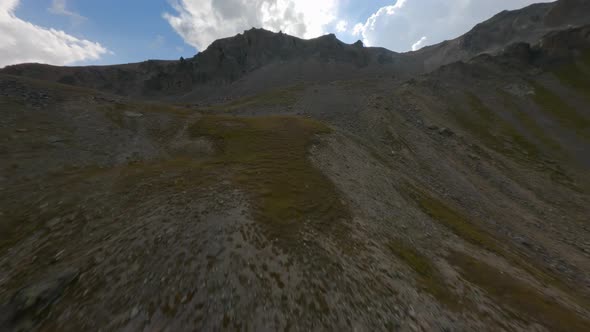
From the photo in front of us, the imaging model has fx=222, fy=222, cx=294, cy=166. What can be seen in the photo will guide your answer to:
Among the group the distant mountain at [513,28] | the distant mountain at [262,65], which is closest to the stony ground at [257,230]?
the distant mountain at [262,65]

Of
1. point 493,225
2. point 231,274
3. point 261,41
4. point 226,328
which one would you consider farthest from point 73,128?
point 261,41

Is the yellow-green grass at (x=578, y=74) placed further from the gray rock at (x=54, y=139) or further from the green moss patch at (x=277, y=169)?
the gray rock at (x=54, y=139)

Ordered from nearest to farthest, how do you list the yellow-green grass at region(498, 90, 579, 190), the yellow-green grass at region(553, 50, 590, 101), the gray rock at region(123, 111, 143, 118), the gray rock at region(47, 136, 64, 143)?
the gray rock at region(47, 136, 64, 143) → the gray rock at region(123, 111, 143, 118) → the yellow-green grass at region(498, 90, 579, 190) → the yellow-green grass at region(553, 50, 590, 101)

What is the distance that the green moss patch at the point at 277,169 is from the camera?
57.2 ft

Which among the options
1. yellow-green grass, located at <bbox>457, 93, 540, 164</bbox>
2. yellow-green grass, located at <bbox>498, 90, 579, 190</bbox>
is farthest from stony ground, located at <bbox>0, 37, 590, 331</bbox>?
yellow-green grass, located at <bbox>457, 93, 540, 164</bbox>

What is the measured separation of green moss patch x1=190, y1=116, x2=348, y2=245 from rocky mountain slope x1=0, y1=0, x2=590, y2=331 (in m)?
0.21

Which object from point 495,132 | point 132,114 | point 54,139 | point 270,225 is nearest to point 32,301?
point 270,225

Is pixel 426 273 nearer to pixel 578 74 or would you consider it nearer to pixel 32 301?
pixel 32 301

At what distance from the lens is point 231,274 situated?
11.3 meters

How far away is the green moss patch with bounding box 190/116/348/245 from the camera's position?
17.4m

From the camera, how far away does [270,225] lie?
50.7 ft

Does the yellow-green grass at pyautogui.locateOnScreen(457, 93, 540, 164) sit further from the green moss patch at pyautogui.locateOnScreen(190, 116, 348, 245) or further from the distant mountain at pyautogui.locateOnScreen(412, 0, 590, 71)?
the distant mountain at pyautogui.locateOnScreen(412, 0, 590, 71)

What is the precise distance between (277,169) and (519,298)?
22217 millimetres

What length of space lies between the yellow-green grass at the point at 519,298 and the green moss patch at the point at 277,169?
36.6 feet
